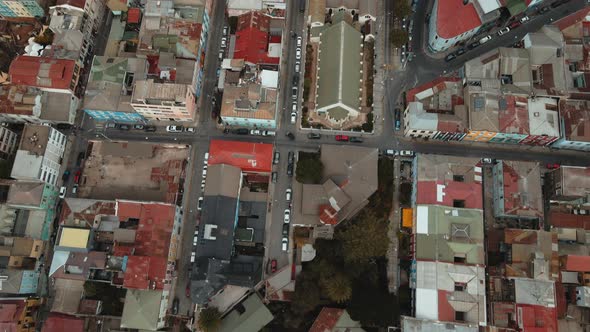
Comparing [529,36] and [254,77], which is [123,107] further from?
[529,36]

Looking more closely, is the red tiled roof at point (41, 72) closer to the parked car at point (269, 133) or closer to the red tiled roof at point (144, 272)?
the red tiled roof at point (144, 272)

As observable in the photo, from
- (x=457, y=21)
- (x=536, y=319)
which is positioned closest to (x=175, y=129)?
(x=457, y=21)

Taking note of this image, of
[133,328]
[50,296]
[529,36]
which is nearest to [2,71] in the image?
[50,296]

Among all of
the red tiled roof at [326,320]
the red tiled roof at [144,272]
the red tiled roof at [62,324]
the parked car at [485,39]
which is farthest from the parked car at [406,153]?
the red tiled roof at [62,324]

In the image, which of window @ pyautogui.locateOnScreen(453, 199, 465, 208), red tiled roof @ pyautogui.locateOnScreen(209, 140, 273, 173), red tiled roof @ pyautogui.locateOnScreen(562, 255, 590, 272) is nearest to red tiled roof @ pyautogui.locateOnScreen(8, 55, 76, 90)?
red tiled roof @ pyautogui.locateOnScreen(209, 140, 273, 173)

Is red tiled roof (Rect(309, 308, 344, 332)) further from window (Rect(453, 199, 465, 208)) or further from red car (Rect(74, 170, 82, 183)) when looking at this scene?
red car (Rect(74, 170, 82, 183))

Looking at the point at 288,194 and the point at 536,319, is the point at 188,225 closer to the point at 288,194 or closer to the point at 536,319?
the point at 288,194

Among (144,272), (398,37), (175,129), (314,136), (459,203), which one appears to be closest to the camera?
(144,272)
